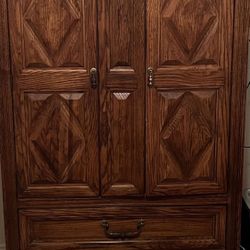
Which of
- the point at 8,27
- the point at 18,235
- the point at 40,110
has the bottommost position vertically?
the point at 18,235

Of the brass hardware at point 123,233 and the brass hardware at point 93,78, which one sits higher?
the brass hardware at point 93,78

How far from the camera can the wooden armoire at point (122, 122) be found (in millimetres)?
1676

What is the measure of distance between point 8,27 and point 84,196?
637mm

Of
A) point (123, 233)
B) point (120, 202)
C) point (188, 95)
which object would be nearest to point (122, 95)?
point (188, 95)

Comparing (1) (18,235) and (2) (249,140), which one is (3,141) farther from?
(2) (249,140)

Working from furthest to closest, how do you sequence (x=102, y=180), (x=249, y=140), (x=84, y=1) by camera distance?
(x=249, y=140), (x=102, y=180), (x=84, y=1)

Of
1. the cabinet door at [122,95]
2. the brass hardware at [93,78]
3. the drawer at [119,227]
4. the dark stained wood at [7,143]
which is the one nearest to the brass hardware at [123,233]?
the drawer at [119,227]

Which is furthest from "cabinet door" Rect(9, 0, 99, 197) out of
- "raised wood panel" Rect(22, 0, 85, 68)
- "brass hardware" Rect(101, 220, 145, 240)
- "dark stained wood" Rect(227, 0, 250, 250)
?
"dark stained wood" Rect(227, 0, 250, 250)

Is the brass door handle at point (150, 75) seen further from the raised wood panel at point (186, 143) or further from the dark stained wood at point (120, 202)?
the dark stained wood at point (120, 202)

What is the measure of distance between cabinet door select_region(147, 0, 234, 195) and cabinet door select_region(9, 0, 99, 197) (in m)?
0.21

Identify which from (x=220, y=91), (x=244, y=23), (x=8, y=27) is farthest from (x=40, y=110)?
(x=244, y=23)

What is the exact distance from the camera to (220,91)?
68.6 inches

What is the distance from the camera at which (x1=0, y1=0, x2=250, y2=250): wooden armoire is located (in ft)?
5.50

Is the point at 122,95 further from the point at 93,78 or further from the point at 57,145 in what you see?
the point at 57,145
